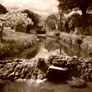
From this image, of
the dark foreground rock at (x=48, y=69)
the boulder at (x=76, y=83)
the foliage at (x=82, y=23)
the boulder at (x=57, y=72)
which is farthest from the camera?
the foliage at (x=82, y=23)

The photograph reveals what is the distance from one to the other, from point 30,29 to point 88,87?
35.8 metres

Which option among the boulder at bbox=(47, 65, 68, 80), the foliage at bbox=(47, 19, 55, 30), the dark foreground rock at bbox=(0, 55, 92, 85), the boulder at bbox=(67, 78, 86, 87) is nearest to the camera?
the boulder at bbox=(67, 78, 86, 87)

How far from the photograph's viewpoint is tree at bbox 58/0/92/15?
26523 millimetres

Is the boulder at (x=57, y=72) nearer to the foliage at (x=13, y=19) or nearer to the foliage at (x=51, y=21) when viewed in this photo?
the foliage at (x=13, y=19)

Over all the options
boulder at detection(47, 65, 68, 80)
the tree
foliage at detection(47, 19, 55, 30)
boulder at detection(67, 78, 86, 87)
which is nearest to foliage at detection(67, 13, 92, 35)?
the tree

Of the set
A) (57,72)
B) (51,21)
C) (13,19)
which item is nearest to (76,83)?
(57,72)

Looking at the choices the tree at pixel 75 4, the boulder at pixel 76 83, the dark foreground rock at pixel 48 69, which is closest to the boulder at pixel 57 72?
the dark foreground rock at pixel 48 69

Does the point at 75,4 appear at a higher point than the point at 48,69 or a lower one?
higher

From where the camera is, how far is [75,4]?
87.8 ft

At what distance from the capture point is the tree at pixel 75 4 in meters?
26.5

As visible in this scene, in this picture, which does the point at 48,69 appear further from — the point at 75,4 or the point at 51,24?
the point at 51,24

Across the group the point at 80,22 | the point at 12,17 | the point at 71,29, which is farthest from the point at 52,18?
the point at 12,17

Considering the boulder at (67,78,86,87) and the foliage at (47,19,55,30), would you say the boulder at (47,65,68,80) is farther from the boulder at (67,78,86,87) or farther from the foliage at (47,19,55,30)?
the foliage at (47,19,55,30)

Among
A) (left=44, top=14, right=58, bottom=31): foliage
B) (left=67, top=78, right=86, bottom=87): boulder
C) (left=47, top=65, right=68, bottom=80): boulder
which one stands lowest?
(left=67, top=78, right=86, bottom=87): boulder
